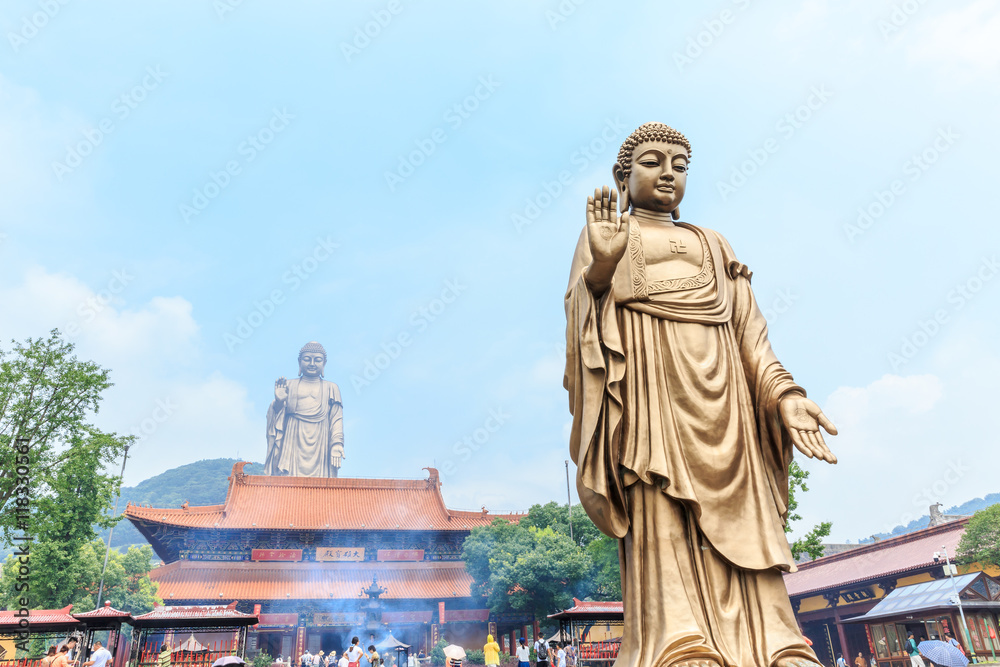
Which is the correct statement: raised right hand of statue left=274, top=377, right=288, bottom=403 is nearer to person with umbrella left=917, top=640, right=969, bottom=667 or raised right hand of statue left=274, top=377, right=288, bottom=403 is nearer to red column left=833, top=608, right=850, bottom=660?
red column left=833, top=608, right=850, bottom=660

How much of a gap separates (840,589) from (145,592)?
2626 centimetres

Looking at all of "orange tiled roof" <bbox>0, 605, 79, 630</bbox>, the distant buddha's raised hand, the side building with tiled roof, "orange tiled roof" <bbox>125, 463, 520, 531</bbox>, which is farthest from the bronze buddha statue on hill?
the distant buddha's raised hand

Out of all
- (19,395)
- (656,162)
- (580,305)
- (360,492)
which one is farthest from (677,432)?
(360,492)

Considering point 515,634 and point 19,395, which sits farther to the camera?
point 515,634

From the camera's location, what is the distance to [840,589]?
21.8m

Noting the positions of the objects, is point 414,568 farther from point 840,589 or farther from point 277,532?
point 840,589

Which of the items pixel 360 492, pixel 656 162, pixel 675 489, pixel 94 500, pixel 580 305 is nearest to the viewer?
pixel 675 489

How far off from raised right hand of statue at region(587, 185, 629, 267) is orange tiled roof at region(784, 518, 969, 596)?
64.6ft

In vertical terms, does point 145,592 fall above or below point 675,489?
above

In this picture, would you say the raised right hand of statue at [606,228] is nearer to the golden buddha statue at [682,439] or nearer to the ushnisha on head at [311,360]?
the golden buddha statue at [682,439]

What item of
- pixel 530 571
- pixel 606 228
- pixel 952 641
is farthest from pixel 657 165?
pixel 530 571

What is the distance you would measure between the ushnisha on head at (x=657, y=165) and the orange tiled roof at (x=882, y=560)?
1907 centimetres

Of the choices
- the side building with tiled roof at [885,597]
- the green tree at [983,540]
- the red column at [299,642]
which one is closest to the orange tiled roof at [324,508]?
the red column at [299,642]

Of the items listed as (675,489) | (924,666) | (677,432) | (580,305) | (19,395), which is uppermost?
(19,395)
